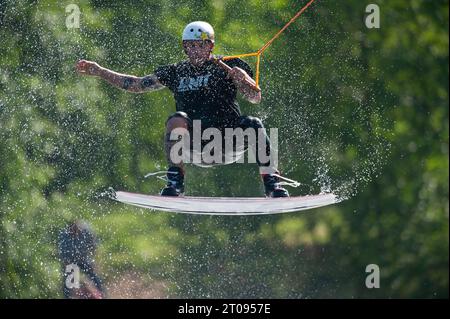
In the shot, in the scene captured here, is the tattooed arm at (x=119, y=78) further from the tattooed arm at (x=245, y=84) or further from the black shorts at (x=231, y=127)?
the tattooed arm at (x=245, y=84)

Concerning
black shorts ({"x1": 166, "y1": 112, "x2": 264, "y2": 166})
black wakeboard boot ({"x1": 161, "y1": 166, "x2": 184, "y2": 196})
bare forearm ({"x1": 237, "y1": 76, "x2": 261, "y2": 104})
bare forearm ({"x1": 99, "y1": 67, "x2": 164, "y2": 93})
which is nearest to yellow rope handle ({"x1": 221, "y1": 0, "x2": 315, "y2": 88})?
bare forearm ({"x1": 237, "y1": 76, "x2": 261, "y2": 104})

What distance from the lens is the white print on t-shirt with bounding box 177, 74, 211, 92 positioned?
131 inches

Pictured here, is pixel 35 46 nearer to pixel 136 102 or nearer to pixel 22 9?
pixel 22 9

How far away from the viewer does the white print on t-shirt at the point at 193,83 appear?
334 centimetres

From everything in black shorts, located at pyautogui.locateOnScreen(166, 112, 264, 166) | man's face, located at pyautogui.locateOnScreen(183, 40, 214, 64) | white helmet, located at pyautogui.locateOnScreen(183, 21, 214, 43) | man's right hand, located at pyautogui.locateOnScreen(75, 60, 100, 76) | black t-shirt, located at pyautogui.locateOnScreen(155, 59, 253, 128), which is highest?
white helmet, located at pyautogui.locateOnScreen(183, 21, 214, 43)

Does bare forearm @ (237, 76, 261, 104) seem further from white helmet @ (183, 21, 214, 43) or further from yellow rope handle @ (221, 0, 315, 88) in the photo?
white helmet @ (183, 21, 214, 43)

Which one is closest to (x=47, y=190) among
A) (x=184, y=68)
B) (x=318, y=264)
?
(x=184, y=68)

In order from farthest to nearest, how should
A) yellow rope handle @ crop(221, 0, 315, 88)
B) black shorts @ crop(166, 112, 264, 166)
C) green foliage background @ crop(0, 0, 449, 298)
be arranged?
green foliage background @ crop(0, 0, 449, 298) → yellow rope handle @ crop(221, 0, 315, 88) → black shorts @ crop(166, 112, 264, 166)

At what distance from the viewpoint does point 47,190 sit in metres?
3.87

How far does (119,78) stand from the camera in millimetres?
3465

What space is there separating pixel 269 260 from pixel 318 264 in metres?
0.27

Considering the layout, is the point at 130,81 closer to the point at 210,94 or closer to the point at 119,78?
the point at 119,78

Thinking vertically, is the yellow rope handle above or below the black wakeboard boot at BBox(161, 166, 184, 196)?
above

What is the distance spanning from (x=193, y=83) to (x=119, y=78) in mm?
330
